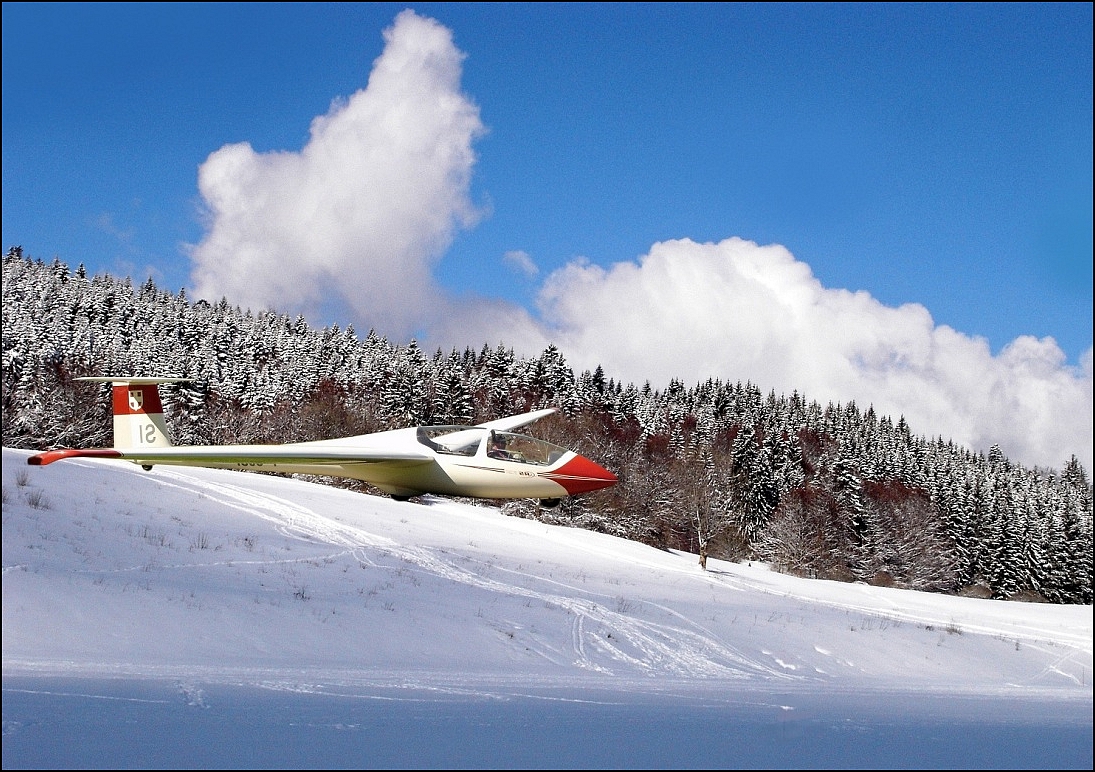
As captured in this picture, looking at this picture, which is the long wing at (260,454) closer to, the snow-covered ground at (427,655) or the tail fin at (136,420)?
the snow-covered ground at (427,655)

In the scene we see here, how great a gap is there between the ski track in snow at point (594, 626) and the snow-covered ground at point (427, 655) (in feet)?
0.31

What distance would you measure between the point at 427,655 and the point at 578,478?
4.19 meters

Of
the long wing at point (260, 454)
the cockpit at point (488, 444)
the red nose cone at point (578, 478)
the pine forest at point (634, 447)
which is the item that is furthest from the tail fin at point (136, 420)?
the pine forest at point (634, 447)

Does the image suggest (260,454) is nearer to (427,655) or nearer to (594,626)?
(427,655)

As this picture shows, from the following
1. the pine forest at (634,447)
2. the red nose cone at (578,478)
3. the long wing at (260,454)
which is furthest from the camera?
the pine forest at (634,447)

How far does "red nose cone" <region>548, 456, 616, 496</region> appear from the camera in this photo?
14891 millimetres

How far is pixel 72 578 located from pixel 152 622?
167cm

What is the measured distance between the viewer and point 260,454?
13.7 m

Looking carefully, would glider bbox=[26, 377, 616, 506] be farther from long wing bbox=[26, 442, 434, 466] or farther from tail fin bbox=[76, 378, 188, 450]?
tail fin bbox=[76, 378, 188, 450]

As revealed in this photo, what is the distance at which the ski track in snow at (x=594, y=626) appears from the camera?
48.4ft

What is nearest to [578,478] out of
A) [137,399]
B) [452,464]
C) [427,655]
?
[452,464]

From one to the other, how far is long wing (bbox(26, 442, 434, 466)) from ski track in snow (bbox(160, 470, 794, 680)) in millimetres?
4676

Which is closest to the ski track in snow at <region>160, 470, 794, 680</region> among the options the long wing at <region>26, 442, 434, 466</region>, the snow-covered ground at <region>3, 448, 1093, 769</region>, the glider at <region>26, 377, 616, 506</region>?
the snow-covered ground at <region>3, 448, 1093, 769</region>

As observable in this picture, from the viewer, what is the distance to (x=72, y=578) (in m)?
11.8
